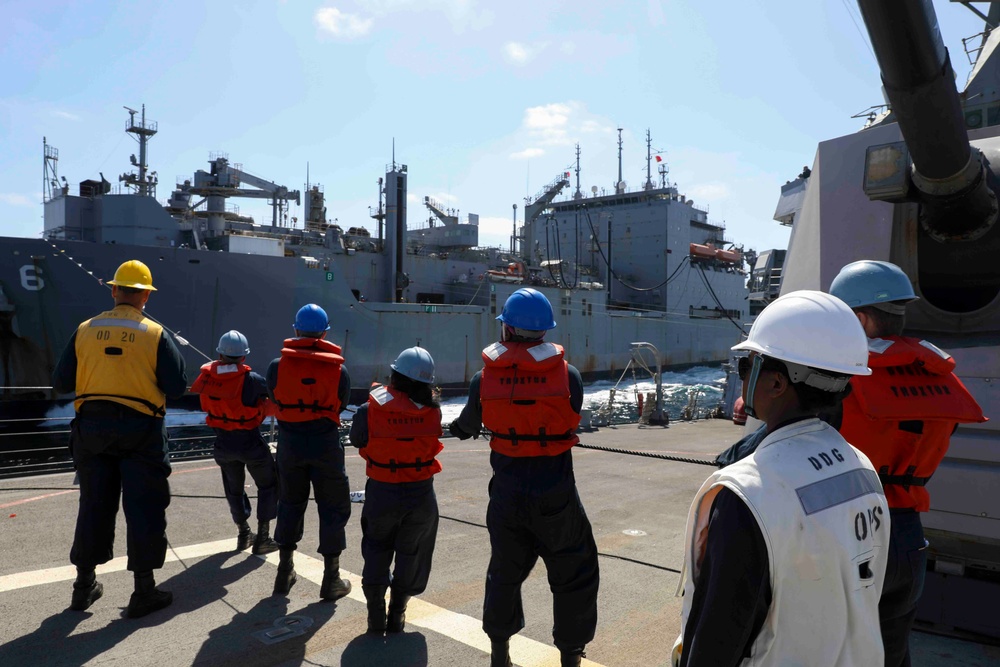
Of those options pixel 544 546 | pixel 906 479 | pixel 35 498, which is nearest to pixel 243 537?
pixel 35 498

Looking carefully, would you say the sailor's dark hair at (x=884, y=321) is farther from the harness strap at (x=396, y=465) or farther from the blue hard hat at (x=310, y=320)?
the blue hard hat at (x=310, y=320)

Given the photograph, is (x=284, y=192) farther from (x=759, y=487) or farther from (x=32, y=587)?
(x=759, y=487)

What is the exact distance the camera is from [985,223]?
2.86m

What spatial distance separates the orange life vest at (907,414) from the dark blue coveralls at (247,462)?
3542 millimetres

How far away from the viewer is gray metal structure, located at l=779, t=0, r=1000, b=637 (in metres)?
2.37

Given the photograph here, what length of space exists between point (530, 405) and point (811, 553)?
163cm

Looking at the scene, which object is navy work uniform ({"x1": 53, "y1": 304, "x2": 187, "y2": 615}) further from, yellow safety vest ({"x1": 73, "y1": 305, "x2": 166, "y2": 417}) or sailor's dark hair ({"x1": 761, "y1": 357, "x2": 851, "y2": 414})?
sailor's dark hair ({"x1": 761, "y1": 357, "x2": 851, "y2": 414})

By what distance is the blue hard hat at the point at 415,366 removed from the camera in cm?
315

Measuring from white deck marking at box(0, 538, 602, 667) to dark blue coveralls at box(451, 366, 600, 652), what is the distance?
341 millimetres

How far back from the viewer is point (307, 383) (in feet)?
11.9

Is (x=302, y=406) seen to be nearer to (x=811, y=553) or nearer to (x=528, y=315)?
(x=528, y=315)

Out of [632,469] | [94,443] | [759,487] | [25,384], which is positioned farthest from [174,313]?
[759,487]

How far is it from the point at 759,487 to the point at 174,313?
18727mm

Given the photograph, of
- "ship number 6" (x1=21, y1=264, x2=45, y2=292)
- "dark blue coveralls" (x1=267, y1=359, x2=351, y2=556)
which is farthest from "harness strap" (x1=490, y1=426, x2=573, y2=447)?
"ship number 6" (x1=21, y1=264, x2=45, y2=292)
